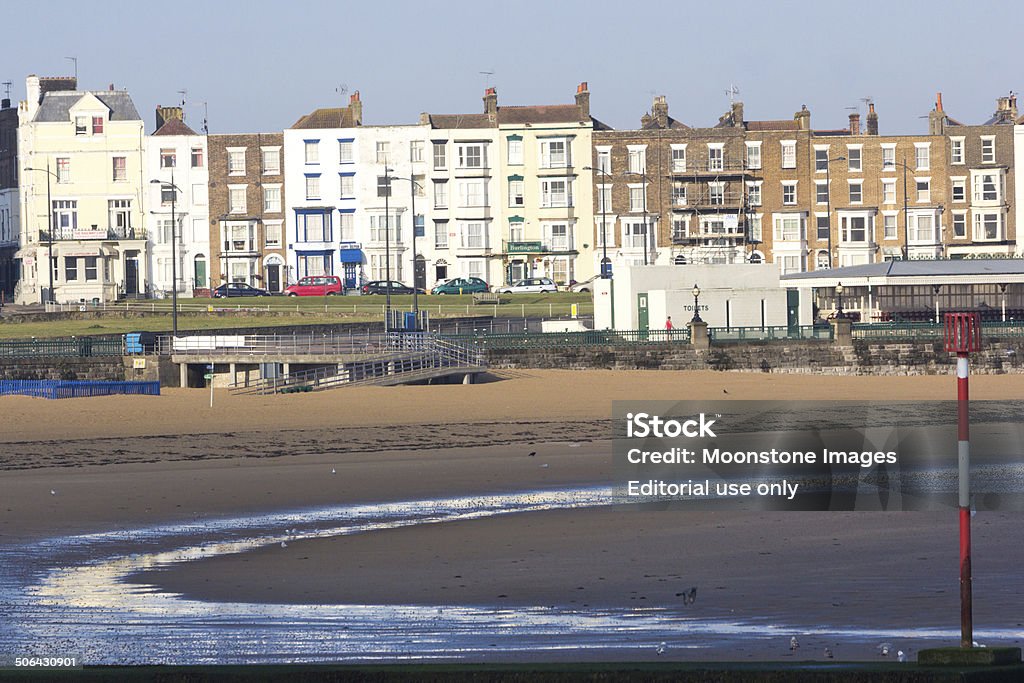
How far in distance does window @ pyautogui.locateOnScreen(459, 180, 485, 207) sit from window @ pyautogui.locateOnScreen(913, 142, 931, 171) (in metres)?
27.9

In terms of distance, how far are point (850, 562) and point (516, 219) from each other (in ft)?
250

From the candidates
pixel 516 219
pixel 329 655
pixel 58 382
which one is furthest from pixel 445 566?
pixel 516 219

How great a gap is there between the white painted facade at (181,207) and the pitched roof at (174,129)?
91 centimetres

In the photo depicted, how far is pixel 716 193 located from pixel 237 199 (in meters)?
30.8

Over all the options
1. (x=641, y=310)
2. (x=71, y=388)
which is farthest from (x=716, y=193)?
(x=71, y=388)

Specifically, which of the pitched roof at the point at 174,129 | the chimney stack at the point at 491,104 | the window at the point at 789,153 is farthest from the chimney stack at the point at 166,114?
the window at the point at 789,153

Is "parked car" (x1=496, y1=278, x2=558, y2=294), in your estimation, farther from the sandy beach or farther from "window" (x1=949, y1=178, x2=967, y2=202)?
the sandy beach

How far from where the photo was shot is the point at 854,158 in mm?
91750

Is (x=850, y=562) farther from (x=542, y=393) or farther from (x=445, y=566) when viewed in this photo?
(x=542, y=393)

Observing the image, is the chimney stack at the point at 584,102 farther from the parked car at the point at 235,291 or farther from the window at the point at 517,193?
the parked car at the point at 235,291

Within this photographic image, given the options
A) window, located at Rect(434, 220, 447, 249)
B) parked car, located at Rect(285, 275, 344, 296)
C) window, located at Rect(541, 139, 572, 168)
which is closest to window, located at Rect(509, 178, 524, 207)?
window, located at Rect(541, 139, 572, 168)

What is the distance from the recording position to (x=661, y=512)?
20.5 meters

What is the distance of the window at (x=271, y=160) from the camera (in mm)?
91875

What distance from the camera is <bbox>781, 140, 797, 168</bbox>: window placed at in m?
91.2
